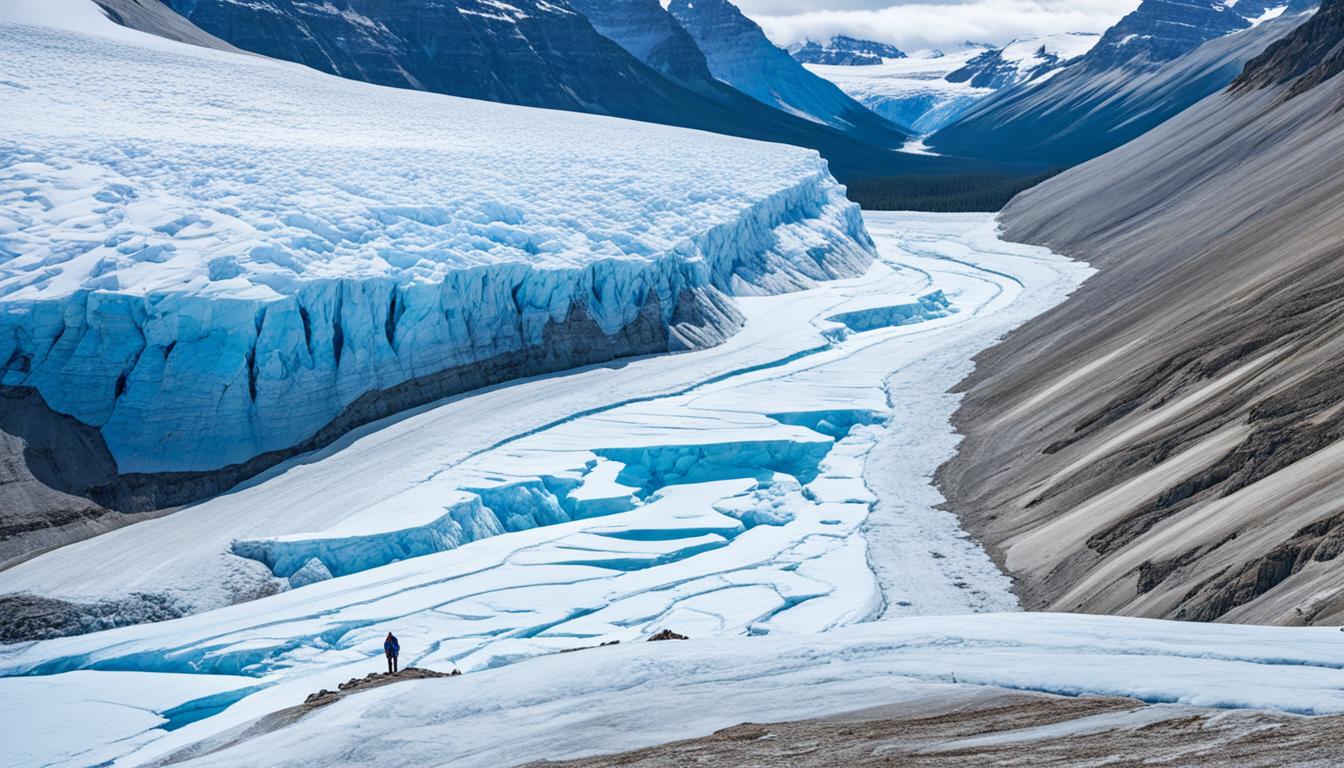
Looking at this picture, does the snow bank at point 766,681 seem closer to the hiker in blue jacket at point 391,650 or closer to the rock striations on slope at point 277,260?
the hiker in blue jacket at point 391,650

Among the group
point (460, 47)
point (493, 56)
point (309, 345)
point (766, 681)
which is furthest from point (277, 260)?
point (493, 56)

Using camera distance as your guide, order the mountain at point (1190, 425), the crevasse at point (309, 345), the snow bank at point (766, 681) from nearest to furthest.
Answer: the snow bank at point (766, 681) < the mountain at point (1190, 425) < the crevasse at point (309, 345)

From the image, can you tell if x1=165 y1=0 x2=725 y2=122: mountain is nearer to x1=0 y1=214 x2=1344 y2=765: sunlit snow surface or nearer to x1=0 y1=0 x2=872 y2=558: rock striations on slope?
x1=0 y1=0 x2=872 y2=558: rock striations on slope

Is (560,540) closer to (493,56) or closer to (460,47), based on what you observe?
(460,47)

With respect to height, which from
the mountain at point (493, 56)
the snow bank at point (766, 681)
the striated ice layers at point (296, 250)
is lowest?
the snow bank at point (766, 681)

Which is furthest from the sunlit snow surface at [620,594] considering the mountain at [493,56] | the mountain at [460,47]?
the mountain at [493,56]

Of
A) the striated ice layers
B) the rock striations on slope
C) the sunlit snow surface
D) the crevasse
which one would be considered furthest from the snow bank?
the striated ice layers

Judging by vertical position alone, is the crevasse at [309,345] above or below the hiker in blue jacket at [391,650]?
above

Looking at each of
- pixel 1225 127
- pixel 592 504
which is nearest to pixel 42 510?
pixel 592 504
